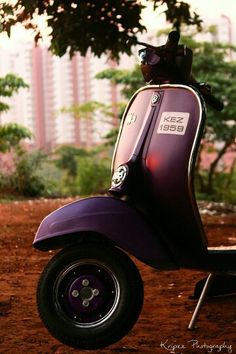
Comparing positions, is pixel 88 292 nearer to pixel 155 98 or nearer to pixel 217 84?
pixel 155 98

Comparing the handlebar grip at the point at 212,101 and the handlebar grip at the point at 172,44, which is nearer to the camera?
the handlebar grip at the point at 172,44

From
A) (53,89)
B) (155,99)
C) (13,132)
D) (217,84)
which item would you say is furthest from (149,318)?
(53,89)

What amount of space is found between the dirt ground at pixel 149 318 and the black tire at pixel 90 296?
8.2 inches

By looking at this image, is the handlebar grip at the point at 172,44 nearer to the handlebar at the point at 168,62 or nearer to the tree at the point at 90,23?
the handlebar at the point at 168,62

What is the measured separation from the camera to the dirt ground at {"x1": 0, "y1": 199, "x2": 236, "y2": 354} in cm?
322

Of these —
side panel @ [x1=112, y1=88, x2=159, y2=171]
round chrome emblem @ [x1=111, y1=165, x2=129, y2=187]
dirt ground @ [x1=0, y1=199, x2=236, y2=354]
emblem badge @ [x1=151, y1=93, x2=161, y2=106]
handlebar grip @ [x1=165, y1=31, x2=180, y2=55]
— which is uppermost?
handlebar grip @ [x1=165, y1=31, x2=180, y2=55]

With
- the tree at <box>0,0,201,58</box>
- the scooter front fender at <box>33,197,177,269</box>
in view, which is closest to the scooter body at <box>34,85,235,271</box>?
the scooter front fender at <box>33,197,177,269</box>

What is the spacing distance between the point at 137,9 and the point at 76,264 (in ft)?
15.9

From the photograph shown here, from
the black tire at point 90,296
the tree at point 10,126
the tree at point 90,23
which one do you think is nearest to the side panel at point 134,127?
the black tire at point 90,296

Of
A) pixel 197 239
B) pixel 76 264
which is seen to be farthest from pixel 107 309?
pixel 197 239

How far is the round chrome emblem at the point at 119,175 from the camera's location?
310 centimetres

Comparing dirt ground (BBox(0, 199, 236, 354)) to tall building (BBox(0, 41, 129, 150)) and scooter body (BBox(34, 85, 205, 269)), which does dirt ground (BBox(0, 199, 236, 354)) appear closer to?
scooter body (BBox(34, 85, 205, 269))

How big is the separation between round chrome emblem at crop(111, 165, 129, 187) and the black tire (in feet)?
0.91

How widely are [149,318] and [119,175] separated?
988mm
